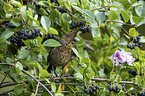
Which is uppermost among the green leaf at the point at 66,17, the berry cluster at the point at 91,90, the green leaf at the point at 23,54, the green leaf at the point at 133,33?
the green leaf at the point at 66,17

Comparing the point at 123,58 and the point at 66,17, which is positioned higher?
the point at 66,17

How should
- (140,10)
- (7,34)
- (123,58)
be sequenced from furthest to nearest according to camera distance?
(123,58) < (140,10) < (7,34)

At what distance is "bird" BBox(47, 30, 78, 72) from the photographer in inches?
46.7

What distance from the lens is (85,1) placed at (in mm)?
1019

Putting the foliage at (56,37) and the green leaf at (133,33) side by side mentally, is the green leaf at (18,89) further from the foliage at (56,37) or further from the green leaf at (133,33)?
the green leaf at (133,33)

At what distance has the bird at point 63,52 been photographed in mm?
1187

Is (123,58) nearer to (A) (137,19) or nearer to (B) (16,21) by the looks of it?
(A) (137,19)

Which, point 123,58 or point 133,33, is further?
point 123,58

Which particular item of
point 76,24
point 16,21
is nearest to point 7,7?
point 16,21

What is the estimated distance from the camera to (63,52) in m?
1.22

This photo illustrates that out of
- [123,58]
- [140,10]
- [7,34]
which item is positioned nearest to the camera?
[7,34]

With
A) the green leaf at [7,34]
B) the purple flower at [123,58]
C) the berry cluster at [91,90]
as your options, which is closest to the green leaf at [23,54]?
the green leaf at [7,34]

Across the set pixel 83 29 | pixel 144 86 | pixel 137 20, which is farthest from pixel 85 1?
pixel 144 86

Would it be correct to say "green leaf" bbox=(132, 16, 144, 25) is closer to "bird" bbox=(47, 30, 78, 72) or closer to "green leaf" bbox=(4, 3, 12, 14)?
"bird" bbox=(47, 30, 78, 72)
